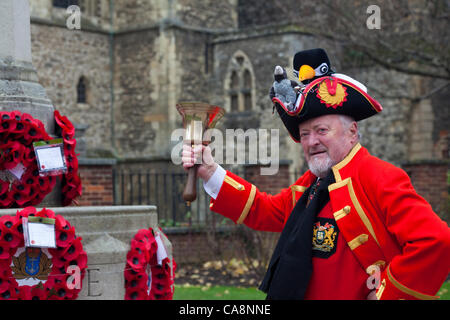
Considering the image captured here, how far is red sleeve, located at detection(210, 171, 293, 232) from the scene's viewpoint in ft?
12.2

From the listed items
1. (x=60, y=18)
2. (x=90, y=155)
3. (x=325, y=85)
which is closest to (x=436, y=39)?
(x=90, y=155)

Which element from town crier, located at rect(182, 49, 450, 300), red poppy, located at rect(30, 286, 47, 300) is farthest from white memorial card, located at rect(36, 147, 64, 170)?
town crier, located at rect(182, 49, 450, 300)

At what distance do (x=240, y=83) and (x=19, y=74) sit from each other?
15.4 meters

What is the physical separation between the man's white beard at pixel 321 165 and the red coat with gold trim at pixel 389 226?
0.14ft

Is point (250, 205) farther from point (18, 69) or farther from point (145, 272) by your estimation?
point (18, 69)

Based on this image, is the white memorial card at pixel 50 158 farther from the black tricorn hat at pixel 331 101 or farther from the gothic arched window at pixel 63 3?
the gothic arched window at pixel 63 3

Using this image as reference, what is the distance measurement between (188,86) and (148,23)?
236cm

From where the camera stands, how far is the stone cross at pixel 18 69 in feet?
16.4

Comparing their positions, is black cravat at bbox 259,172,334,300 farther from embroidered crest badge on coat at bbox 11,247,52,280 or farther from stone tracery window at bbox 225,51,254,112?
stone tracery window at bbox 225,51,254,112

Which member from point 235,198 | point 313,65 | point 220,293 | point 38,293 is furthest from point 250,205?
point 220,293

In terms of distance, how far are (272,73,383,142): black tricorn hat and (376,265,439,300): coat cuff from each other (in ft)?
2.76

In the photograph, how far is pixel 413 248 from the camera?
9.42 ft

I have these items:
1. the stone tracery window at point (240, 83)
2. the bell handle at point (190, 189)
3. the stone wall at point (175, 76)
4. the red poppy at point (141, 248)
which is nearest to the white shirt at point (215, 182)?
the bell handle at point (190, 189)
